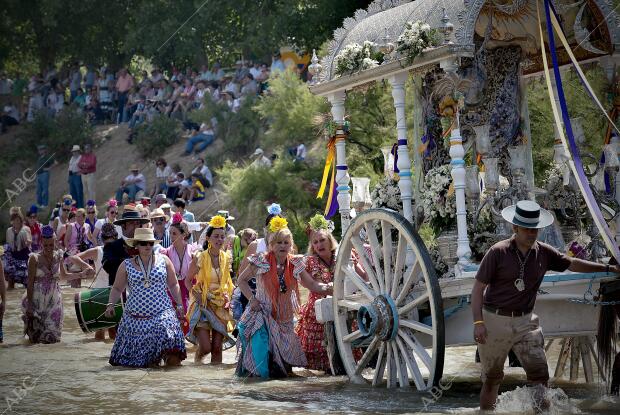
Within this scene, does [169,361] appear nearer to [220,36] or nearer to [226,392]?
[226,392]

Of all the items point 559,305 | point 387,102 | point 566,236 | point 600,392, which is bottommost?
point 600,392

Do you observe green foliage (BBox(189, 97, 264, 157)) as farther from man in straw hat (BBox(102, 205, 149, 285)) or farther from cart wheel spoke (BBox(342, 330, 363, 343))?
cart wheel spoke (BBox(342, 330, 363, 343))

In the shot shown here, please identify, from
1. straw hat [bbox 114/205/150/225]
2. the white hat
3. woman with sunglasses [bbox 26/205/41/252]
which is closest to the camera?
the white hat

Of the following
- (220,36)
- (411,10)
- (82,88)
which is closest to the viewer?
(411,10)

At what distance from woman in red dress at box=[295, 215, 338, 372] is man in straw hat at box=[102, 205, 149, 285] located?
2680 millimetres

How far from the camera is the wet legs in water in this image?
12508 millimetres

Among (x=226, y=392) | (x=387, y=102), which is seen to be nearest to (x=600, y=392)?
(x=226, y=392)

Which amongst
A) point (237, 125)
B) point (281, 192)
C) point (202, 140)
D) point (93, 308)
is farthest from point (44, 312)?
point (202, 140)

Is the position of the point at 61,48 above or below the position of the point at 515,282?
above

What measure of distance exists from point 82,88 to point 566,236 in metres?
31.1

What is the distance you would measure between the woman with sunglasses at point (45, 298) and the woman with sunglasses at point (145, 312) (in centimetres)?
275

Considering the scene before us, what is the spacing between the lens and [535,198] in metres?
10.6

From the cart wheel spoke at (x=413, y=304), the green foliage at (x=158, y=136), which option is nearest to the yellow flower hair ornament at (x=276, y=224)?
the cart wheel spoke at (x=413, y=304)

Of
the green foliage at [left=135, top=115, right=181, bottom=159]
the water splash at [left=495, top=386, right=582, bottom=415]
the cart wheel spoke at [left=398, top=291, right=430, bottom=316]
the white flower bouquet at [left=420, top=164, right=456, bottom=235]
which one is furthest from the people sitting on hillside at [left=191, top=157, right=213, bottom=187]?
the water splash at [left=495, top=386, right=582, bottom=415]
